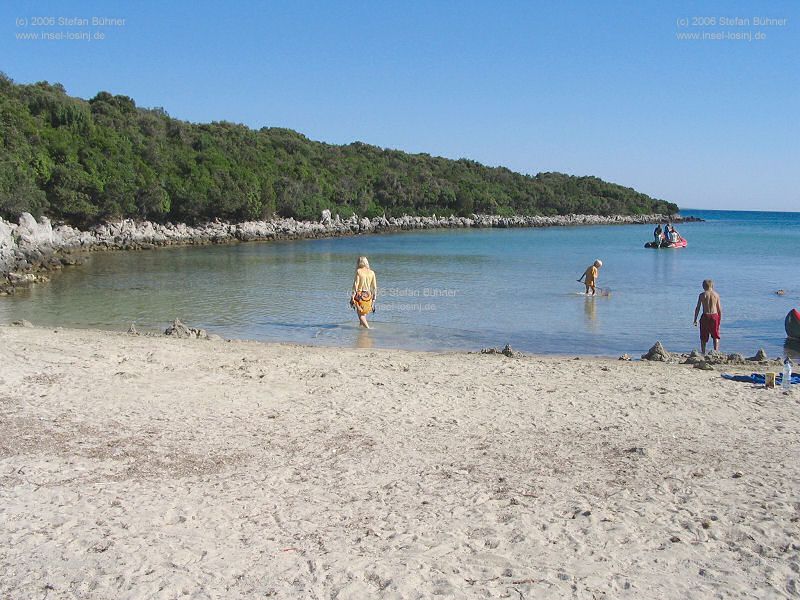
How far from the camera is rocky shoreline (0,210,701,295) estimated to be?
26.1m

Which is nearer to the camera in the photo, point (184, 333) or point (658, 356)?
point (658, 356)

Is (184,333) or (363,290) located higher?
(363,290)

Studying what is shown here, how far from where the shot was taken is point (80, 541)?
15.3 ft

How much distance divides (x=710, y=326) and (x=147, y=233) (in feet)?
134

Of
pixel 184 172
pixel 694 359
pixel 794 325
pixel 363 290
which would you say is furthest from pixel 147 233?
pixel 694 359

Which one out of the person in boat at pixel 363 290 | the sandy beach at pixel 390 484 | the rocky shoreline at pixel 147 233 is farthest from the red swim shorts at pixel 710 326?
the rocky shoreline at pixel 147 233

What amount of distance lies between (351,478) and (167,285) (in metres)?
20.2

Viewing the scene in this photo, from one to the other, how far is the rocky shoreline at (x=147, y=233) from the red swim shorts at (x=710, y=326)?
64.0 ft

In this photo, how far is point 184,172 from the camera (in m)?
56.3

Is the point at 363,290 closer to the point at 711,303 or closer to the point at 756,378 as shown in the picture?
the point at 711,303

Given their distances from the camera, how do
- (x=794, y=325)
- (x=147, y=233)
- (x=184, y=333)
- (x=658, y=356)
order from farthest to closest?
(x=147, y=233) < (x=794, y=325) < (x=184, y=333) < (x=658, y=356)

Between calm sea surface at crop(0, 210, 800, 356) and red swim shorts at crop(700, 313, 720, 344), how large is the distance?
1.18 meters

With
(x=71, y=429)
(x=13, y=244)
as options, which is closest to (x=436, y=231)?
(x=13, y=244)

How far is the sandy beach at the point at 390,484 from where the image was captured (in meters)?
4.32
